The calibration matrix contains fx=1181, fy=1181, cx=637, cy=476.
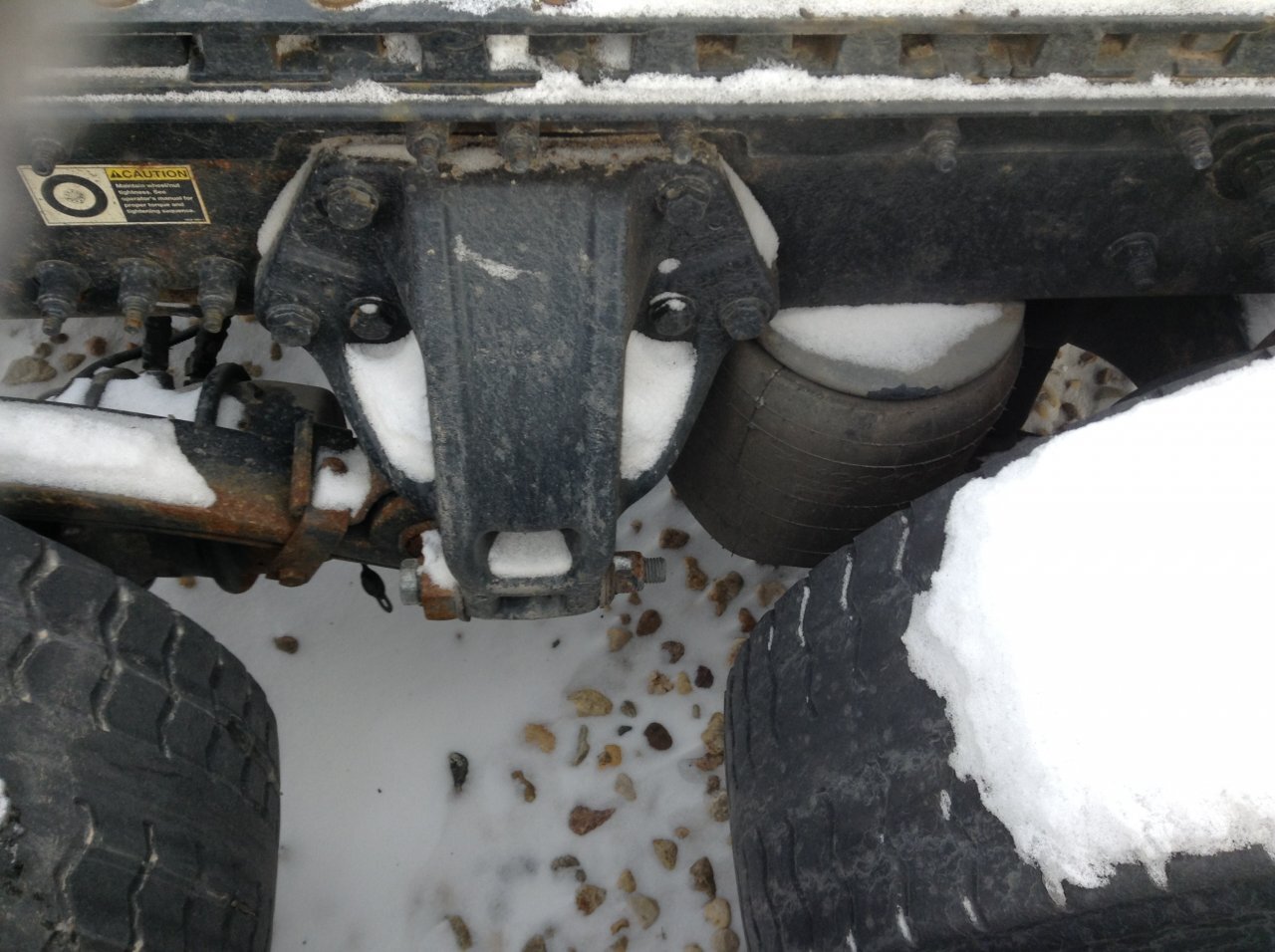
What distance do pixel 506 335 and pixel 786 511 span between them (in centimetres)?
75

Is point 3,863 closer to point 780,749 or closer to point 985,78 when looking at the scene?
point 780,749

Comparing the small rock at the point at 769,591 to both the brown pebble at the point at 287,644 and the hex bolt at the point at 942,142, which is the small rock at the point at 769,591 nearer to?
the brown pebble at the point at 287,644

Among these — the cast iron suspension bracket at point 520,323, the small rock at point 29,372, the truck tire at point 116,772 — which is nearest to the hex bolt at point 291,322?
the cast iron suspension bracket at point 520,323

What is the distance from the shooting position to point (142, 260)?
1.55 m

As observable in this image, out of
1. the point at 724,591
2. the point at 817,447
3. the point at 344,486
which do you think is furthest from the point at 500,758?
the point at 817,447

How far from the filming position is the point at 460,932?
210 centimetres

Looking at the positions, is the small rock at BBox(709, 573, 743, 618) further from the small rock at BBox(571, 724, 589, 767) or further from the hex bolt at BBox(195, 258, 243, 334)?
the hex bolt at BBox(195, 258, 243, 334)

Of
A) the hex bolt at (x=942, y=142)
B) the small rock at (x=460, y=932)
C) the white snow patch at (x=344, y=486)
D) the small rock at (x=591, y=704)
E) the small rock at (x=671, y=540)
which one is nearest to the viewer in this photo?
the hex bolt at (x=942, y=142)

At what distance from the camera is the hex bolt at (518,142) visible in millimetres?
1283

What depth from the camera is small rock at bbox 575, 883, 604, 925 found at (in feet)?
7.00

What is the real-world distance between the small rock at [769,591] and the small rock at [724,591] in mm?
43

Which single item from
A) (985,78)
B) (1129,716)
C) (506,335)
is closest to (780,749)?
(1129,716)

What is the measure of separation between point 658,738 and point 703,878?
0.28 metres

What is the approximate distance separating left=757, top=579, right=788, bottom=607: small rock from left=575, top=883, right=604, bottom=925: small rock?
0.67 meters
